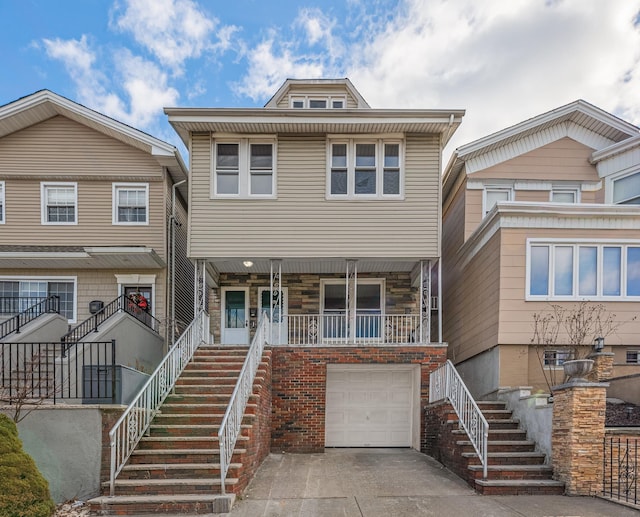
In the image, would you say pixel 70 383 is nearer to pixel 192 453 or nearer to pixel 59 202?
pixel 192 453

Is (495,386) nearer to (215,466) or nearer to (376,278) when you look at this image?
(376,278)

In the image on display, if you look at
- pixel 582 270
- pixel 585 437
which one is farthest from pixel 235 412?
pixel 582 270

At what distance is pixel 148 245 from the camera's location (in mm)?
12289

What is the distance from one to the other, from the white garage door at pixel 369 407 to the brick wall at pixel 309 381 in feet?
2.41

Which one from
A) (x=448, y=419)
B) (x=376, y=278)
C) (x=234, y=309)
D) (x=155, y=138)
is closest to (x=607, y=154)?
(x=376, y=278)

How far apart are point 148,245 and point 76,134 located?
3.83 metres

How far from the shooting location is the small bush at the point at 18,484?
5.59m

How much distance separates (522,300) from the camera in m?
10.0

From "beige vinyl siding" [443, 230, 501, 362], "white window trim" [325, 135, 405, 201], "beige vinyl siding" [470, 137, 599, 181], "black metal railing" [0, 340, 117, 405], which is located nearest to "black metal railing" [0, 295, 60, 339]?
"black metal railing" [0, 340, 117, 405]

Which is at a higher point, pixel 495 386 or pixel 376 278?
pixel 376 278

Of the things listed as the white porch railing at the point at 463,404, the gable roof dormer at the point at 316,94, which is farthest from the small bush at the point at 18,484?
the gable roof dormer at the point at 316,94

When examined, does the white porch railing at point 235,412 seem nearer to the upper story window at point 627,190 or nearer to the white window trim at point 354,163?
the white window trim at point 354,163

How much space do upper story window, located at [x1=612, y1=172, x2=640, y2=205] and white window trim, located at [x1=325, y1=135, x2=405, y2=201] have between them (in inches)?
244

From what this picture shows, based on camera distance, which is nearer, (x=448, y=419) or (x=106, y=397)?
(x=106, y=397)
